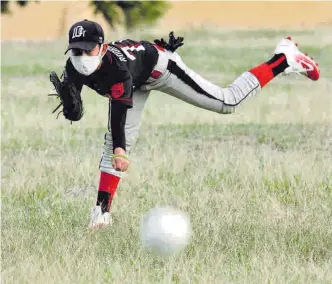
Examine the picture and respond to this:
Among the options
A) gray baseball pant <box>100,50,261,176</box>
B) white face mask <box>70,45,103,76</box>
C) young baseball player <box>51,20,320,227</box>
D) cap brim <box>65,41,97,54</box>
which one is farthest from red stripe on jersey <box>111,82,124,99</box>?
gray baseball pant <box>100,50,261,176</box>

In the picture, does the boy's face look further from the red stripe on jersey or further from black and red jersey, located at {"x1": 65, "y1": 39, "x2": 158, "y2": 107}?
the red stripe on jersey

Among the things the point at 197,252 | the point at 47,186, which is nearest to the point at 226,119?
the point at 47,186

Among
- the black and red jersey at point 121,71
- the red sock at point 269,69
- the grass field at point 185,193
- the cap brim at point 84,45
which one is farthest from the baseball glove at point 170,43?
the grass field at point 185,193

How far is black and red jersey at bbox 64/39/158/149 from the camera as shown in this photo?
23.4 ft

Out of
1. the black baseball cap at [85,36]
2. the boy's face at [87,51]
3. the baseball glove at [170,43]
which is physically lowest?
the boy's face at [87,51]

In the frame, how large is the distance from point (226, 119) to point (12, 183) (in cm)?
582

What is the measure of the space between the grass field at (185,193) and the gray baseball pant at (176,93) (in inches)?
24.6

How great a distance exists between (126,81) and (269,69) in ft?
6.05

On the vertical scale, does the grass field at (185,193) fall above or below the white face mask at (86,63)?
below

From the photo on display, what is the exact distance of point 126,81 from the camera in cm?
717

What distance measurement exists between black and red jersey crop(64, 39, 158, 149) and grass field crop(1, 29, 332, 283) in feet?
2.88

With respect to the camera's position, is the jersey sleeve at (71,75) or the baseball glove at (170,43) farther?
the baseball glove at (170,43)

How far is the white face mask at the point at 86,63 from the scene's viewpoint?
23.3 ft

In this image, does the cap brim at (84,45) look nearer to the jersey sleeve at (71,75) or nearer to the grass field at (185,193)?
the jersey sleeve at (71,75)
